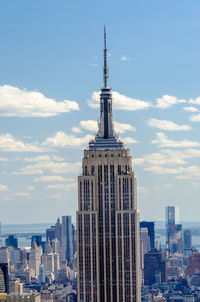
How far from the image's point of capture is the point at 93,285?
191 ft

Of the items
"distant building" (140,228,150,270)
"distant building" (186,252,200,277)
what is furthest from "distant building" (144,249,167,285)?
"distant building" (186,252,200,277)

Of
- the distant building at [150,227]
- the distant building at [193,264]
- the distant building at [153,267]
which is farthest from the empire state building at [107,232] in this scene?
the distant building at [150,227]

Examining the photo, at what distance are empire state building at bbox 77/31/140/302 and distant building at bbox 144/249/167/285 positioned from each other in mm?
91348

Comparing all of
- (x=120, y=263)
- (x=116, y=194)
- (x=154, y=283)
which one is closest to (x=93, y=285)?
(x=120, y=263)

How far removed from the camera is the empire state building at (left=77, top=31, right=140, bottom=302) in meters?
58.2

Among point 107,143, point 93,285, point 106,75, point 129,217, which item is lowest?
point 93,285

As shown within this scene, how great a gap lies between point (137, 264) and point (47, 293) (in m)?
68.5

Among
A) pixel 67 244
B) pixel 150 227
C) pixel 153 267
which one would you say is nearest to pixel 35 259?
pixel 67 244

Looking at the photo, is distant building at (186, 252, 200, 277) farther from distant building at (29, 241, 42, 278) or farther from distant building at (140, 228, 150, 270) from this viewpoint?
Result: distant building at (29, 241, 42, 278)

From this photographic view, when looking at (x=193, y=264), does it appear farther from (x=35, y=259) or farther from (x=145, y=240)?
(x=35, y=259)

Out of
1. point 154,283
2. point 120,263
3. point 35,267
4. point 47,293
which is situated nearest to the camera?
point 120,263

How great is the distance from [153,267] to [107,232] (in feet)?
334

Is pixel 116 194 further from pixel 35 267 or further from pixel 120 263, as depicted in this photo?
pixel 35 267

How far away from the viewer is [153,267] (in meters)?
159
